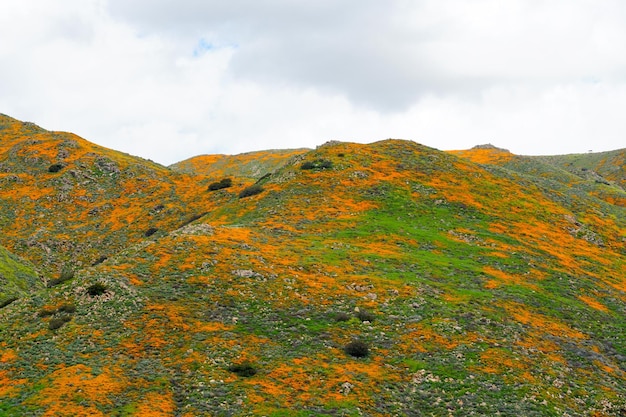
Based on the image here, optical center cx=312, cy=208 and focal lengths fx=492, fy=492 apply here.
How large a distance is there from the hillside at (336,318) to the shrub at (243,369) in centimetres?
13

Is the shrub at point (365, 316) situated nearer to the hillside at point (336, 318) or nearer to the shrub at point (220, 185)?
the hillside at point (336, 318)

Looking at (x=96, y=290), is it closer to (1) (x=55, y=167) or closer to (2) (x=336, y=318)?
(2) (x=336, y=318)

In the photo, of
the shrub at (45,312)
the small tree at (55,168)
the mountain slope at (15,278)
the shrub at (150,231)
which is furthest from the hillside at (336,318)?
the small tree at (55,168)

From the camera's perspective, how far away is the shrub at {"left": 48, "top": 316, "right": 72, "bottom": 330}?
31.6 meters

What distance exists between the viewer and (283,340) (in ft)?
110

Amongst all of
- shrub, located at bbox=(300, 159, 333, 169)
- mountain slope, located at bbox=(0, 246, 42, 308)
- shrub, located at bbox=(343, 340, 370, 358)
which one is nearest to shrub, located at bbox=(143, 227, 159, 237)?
mountain slope, located at bbox=(0, 246, 42, 308)

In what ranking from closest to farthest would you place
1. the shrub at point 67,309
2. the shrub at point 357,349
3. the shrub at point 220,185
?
1. the shrub at point 357,349
2. the shrub at point 67,309
3. the shrub at point 220,185

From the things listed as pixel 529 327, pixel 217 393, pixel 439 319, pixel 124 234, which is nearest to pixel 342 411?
pixel 217 393

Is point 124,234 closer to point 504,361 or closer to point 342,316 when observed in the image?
point 342,316

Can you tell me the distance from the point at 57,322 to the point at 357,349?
64.3 ft

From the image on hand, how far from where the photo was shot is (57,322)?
3184cm

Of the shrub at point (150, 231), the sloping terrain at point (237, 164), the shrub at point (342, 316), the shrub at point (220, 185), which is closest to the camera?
the shrub at point (342, 316)

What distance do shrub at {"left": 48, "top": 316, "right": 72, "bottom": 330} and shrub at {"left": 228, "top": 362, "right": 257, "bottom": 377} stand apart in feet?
38.5

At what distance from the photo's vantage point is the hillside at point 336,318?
2752 cm
